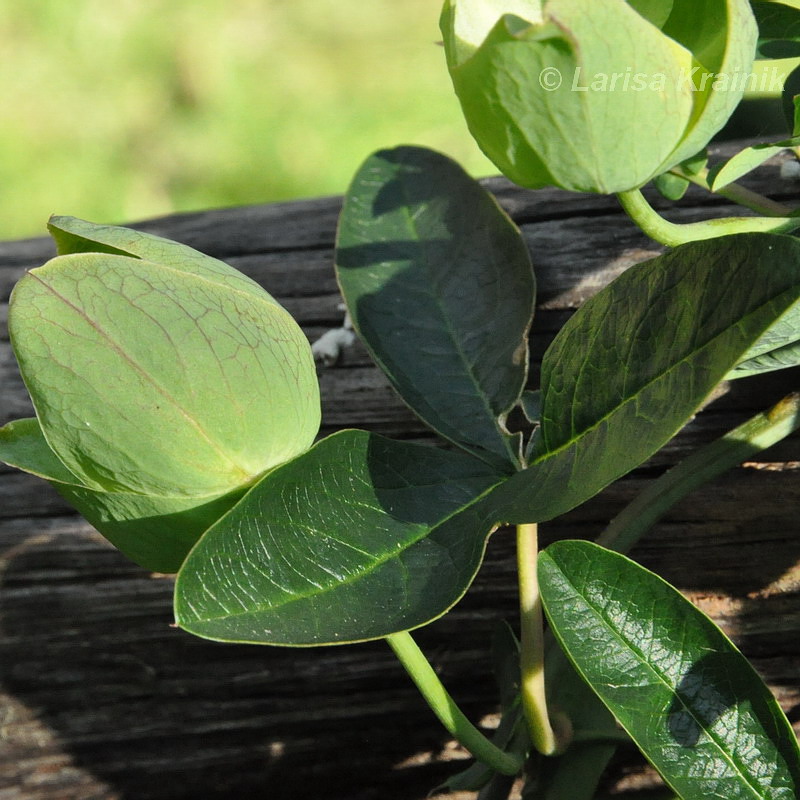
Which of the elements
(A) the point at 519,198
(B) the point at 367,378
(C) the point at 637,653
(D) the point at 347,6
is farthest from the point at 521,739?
(D) the point at 347,6

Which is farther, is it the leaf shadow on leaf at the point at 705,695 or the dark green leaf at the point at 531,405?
the dark green leaf at the point at 531,405

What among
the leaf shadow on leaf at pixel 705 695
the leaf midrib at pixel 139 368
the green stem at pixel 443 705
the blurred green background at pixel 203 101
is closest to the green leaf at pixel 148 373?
the leaf midrib at pixel 139 368

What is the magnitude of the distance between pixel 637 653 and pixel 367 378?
33 centimetres

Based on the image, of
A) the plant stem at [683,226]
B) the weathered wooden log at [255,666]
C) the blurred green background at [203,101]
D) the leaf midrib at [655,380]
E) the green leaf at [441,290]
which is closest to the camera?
the leaf midrib at [655,380]

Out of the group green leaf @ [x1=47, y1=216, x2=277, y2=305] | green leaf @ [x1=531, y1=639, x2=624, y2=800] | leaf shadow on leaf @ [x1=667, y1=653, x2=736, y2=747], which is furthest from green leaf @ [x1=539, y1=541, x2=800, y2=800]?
green leaf @ [x1=47, y1=216, x2=277, y2=305]

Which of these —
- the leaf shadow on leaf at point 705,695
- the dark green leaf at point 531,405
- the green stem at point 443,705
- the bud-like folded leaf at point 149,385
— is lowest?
the green stem at point 443,705

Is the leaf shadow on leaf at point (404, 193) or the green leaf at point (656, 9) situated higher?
the green leaf at point (656, 9)

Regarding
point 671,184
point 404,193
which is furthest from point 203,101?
point 671,184

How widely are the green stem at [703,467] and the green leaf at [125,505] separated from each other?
0.26 m

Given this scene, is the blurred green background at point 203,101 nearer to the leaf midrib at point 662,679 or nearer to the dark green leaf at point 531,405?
the dark green leaf at point 531,405

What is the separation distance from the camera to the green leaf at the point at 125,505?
438 mm

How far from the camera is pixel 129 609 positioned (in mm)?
696

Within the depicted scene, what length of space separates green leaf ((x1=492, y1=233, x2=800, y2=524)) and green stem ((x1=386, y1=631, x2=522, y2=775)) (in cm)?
9

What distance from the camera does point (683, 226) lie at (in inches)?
19.0
